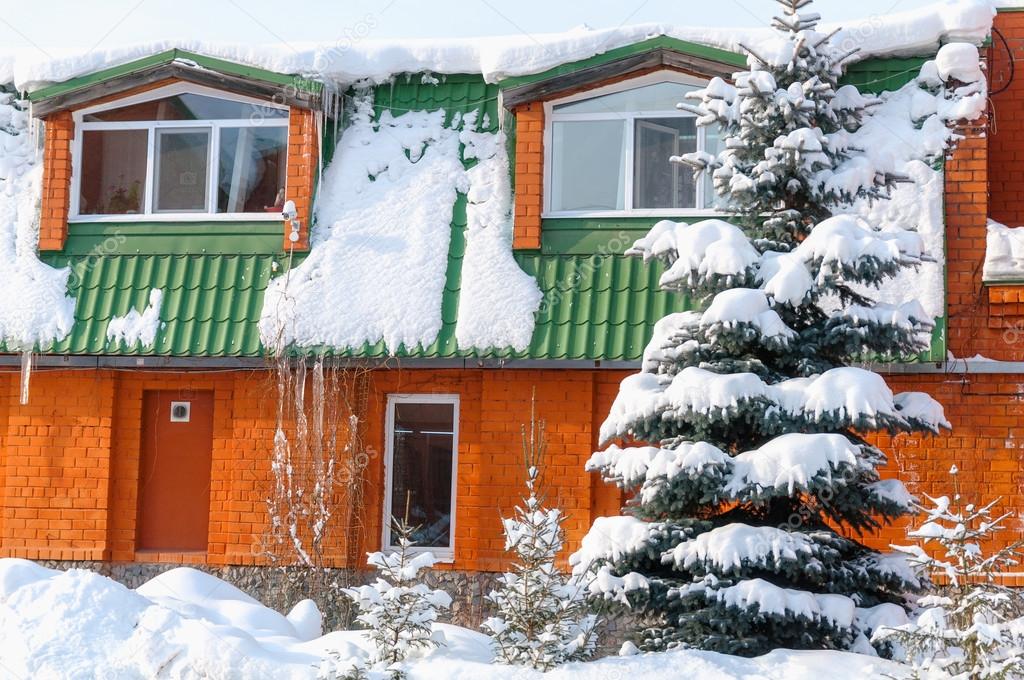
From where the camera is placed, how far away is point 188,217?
12.2 meters

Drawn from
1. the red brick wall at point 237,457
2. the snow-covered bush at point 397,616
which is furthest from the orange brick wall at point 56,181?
the snow-covered bush at point 397,616

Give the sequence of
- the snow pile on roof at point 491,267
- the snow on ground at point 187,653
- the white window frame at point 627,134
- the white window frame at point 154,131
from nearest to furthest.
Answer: the snow on ground at point 187,653 → the snow pile on roof at point 491,267 → the white window frame at point 627,134 → the white window frame at point 154,131

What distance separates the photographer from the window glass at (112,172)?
1256 centimetres

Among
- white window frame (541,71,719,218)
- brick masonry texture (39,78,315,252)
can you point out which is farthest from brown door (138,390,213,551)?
white window frame (541,71,719,218)

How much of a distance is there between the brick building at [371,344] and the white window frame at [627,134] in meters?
0.02

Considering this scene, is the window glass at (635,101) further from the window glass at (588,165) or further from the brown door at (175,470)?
the brown door at (175,470)

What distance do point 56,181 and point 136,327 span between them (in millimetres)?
1927

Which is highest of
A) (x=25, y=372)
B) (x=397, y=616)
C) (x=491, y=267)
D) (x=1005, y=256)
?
(x=1005, y=256)

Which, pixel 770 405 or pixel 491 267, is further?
pixel 491 267

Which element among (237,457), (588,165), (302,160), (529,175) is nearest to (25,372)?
(237,457)

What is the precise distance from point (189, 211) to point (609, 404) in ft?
15.1

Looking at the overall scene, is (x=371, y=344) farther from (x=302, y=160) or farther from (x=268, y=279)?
(x=302, y=160)

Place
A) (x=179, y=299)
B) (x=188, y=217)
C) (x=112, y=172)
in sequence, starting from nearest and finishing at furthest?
(x=179, y=299) → (x=188, y=217) → (x=112, y=172)

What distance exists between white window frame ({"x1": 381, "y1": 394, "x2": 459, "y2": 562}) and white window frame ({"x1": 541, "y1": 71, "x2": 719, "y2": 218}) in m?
2.04
